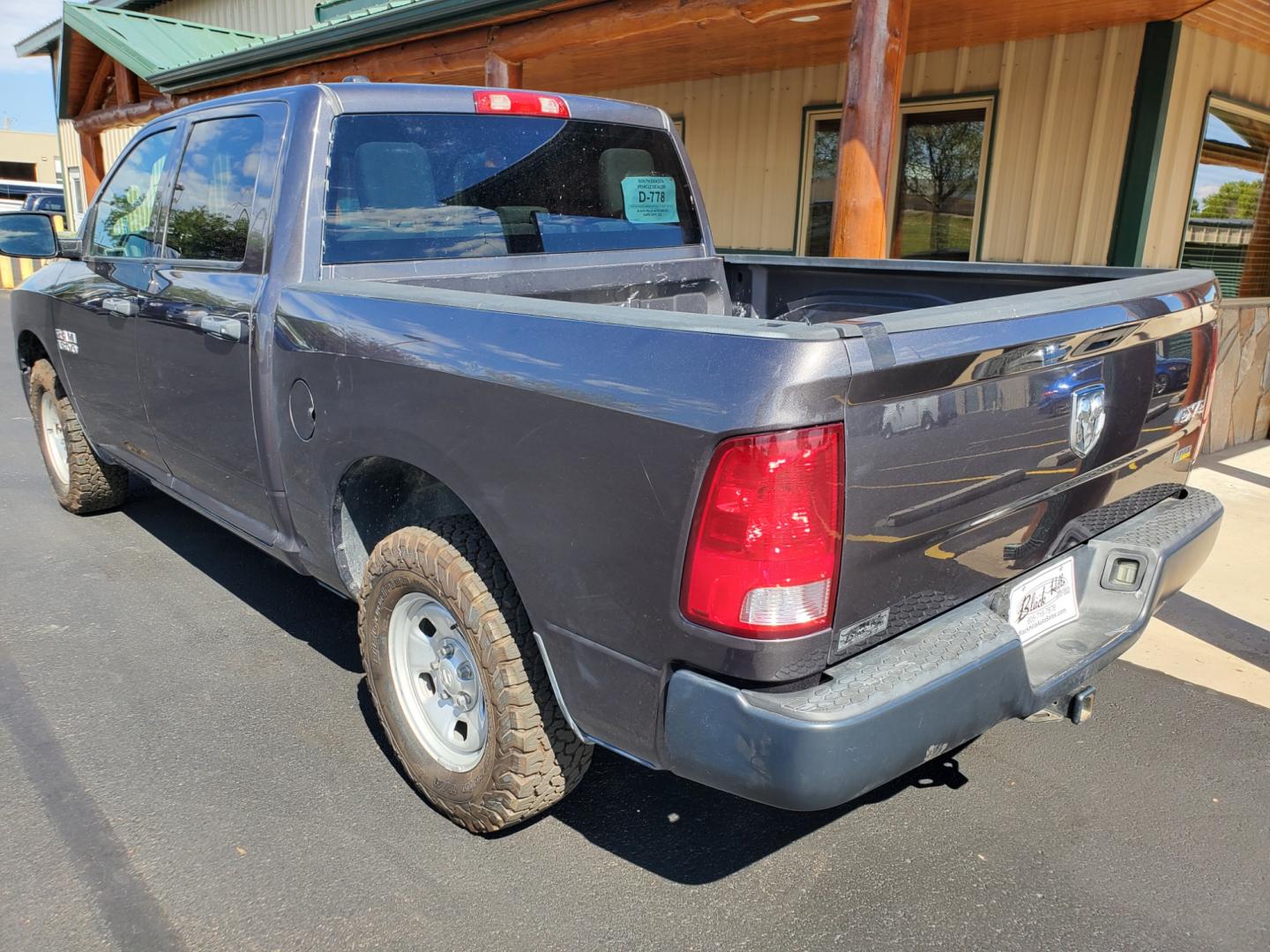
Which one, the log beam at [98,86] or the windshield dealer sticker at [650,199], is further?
the log beam at [98,86]

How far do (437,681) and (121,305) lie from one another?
224cm

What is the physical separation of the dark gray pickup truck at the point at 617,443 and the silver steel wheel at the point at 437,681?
0.03 ft

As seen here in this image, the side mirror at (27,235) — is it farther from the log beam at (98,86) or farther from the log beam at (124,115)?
the log beam at (98,86)

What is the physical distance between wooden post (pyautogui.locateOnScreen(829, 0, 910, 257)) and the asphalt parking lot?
2.63m

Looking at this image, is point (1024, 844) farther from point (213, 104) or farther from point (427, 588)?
point (213, 104)

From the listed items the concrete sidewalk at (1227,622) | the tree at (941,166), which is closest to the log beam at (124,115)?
the tree at (941,166)

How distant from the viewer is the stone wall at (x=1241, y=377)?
6.86 m

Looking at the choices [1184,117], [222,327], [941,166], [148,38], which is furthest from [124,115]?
[1184,117]

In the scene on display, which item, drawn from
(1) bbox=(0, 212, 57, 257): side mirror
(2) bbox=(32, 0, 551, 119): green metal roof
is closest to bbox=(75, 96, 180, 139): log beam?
(2) bbox=(32, 0, 551, 119): green metal roof

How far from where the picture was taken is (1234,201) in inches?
311

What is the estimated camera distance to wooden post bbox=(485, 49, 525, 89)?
7.82 metres

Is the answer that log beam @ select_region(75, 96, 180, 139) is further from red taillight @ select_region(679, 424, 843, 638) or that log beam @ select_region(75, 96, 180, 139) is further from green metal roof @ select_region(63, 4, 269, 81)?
red taillight @ select_region(679, 424, 843, 638)

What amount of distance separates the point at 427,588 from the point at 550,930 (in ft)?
2.96

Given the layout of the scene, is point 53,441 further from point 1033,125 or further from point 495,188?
point 1033,125
